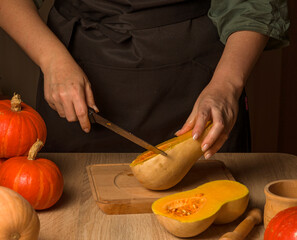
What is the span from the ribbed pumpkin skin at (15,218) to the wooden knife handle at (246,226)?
335mm

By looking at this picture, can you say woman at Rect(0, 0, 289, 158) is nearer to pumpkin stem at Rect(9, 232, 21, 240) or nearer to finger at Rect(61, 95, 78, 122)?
finger at Rect(61, 95, 78, 122)

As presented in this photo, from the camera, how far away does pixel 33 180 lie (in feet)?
3.67

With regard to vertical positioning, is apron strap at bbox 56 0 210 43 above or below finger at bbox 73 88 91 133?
above

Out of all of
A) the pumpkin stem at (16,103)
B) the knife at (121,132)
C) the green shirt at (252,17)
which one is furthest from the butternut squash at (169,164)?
the green shirt at (252,17)

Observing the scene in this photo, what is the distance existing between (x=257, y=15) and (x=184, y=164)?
1.66 ft

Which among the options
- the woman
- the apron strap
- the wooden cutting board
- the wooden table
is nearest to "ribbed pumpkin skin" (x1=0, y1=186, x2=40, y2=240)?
the wooden table

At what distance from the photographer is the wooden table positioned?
1.06 m

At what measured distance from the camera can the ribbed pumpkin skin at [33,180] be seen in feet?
3.65

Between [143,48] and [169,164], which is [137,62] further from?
[169,164]

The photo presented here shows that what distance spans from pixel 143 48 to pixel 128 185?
0.50 m

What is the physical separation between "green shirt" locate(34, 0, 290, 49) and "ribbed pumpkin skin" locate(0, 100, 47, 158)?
60 cm

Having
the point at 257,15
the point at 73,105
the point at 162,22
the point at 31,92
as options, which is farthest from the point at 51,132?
the point at 31,92

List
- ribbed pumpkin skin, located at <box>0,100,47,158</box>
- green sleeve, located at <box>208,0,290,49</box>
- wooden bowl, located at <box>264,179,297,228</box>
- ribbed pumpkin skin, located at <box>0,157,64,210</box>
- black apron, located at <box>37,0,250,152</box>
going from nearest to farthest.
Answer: wooden bowl, located at <box>264,179,297,228</box> < ribbed pumpkin skin, located at <box>0,157,64,210</box> < ribbed pumpkin skin, located at <box>0,100,47,158</box> < green sleeve, located at <box>208,0,290,49</box> < black apron, located at <box>37,0,250,152</box>

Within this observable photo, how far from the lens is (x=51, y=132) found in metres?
1.70
